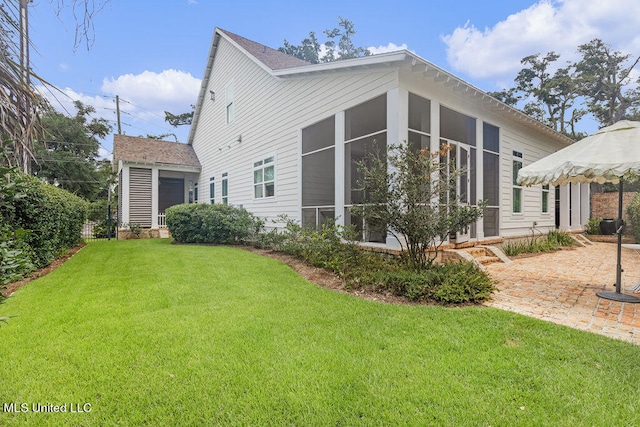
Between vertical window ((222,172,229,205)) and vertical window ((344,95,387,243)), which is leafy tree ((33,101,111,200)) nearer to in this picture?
vertical window ((222,172,229,205))

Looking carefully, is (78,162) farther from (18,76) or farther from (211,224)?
(18,76)

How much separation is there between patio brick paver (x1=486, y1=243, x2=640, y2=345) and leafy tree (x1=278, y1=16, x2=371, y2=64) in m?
22.1

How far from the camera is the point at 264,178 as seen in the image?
34.1 ft

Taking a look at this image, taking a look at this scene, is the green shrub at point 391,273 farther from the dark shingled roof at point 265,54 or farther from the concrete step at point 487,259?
the dark shingled roof at point 265,54

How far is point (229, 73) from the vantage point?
12.9 meters

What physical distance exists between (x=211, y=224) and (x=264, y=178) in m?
2.49

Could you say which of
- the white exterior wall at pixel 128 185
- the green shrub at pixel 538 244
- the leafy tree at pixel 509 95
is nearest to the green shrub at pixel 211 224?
the white exterior wall at pixel 128 185

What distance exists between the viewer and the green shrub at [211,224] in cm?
1011

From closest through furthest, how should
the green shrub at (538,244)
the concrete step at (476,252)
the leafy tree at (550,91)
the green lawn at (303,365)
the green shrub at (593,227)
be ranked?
the green lawn at (303,365) → the concrete step at (476,252) → the green shrub at (538,244) → the green shrub at (593,227) → the leafy tree at (550,91)

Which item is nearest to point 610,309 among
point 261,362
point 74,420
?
point 261,362

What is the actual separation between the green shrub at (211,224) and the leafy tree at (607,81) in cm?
2238

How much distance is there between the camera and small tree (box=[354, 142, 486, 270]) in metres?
4.59

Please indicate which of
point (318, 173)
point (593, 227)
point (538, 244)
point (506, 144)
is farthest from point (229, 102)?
point (593, 227)

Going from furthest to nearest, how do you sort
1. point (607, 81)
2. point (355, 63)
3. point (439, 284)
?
point (607, 81) → point (355, 63) → point (439, 284)
